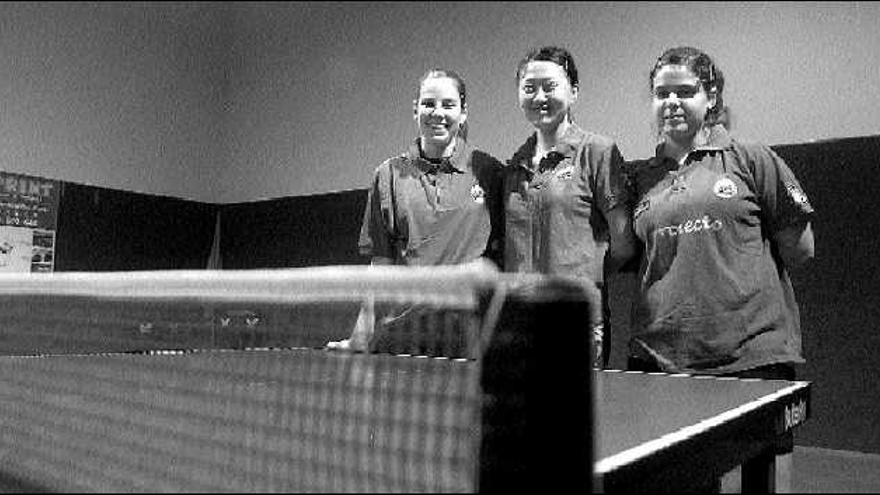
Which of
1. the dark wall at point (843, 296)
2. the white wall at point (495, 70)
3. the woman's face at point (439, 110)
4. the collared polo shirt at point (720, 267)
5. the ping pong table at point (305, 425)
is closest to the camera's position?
the ping pong table at point (305, 425)

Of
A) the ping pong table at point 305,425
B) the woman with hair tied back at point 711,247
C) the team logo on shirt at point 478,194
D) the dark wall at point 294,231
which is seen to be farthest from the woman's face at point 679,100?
the dark wall at point 294,231

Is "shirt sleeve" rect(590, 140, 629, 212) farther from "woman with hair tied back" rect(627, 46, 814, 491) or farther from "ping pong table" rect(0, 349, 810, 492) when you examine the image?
"ping pong table" rect(0, 349, 810, 492)

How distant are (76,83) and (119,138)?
1.10 ft

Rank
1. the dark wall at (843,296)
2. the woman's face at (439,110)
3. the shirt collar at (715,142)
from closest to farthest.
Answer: the shirt collar at (715,142) < the woman's face at (439,110) < the dark wall at (843,296)

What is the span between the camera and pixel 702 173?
1916mm

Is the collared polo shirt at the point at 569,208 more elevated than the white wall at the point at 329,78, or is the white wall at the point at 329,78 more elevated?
the white wall at the point at 329,78

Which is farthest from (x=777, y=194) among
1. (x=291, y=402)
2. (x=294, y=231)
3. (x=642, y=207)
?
(x=294, y=231)

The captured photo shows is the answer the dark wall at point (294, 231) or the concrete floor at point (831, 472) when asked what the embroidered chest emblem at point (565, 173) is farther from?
the dark wall at point (294, 231)

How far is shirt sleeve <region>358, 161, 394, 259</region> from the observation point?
2.29 metres

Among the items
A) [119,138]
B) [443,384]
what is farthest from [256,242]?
[443,384]

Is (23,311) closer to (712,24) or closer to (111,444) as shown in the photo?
(111,444)

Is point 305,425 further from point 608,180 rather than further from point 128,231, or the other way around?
point 128,231

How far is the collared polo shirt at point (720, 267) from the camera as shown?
1.81 m

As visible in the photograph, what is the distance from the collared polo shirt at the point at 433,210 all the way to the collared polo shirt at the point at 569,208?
13 cm
